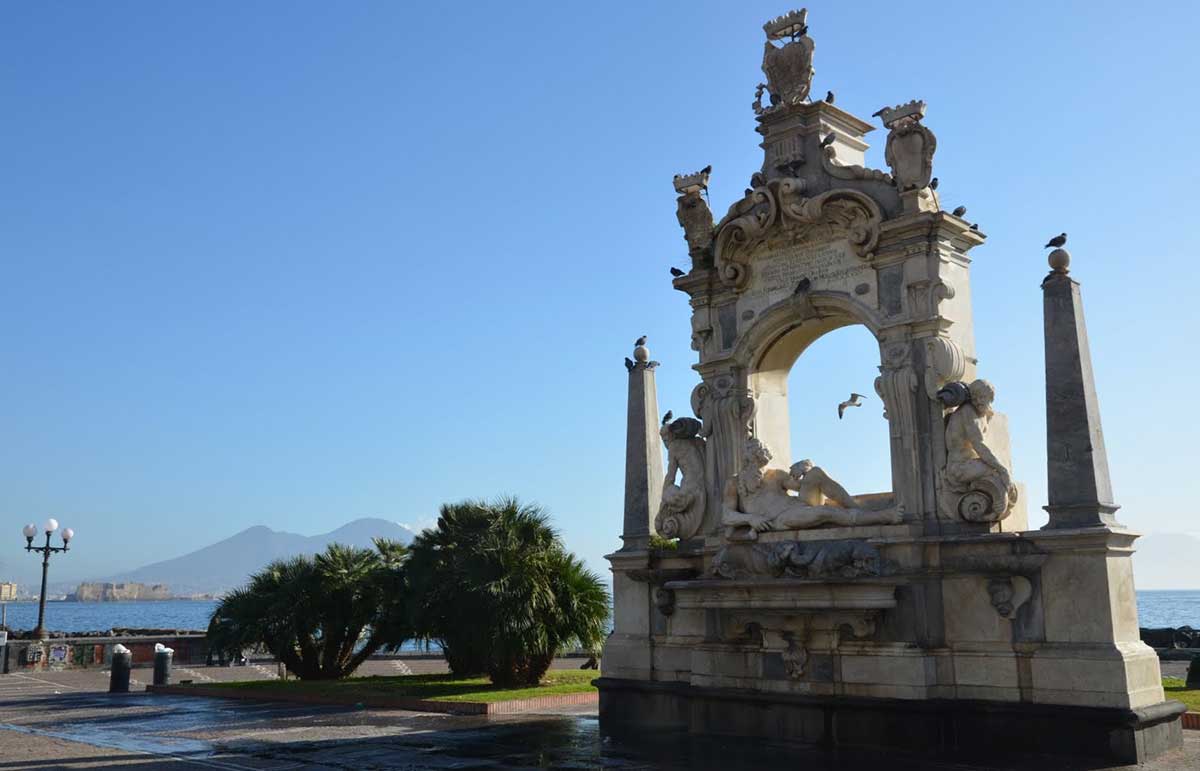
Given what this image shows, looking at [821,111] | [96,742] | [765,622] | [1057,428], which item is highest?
[821,111]

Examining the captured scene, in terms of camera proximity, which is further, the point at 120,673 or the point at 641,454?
the point at 120,673

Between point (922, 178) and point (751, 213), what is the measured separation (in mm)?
2765

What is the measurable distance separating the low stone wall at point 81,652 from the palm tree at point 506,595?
1571 centimetres

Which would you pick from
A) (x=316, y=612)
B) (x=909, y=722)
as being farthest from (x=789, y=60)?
(x=316, y=612)

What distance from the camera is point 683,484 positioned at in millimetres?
16891

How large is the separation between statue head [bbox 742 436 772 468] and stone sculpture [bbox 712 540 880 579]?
1200mm

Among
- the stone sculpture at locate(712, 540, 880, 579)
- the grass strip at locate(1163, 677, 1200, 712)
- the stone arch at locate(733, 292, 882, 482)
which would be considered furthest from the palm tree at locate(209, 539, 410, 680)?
the grass strip at locate(1163, 677, 1200, 712)

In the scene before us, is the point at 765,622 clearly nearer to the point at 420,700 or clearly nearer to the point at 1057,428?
the point at 1057,428

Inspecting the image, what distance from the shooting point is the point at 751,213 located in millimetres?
16484

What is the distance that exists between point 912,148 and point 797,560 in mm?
5939

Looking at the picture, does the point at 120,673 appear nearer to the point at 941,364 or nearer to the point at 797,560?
the point at 797,560

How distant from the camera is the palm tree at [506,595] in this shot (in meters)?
20.8

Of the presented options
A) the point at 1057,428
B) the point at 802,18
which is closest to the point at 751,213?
the point at 802,18

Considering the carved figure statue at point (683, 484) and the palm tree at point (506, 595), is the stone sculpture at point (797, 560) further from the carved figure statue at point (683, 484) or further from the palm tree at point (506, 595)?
the palm tree at point (506, 595)
